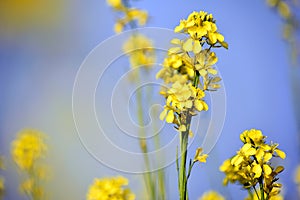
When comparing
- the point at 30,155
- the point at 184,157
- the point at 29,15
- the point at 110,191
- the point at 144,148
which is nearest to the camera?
the point at 184,157

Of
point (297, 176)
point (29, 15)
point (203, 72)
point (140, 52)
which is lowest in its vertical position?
point (203, 72)

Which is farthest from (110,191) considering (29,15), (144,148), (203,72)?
(29,15)

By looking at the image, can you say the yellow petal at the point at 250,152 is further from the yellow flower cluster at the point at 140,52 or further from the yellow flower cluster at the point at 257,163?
the yellow flower cluster at the point at 140,52

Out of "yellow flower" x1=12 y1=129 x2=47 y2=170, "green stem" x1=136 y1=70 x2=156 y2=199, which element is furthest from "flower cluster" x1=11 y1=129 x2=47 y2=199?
"green stem" x1=136 y1=70 x2=156 y2=199

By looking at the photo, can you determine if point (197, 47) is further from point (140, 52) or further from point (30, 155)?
point (30, 155)

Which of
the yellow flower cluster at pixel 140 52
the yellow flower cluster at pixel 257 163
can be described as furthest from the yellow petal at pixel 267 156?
the yellow flower cluster at pixel 140 52

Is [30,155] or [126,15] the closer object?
[126,15]
